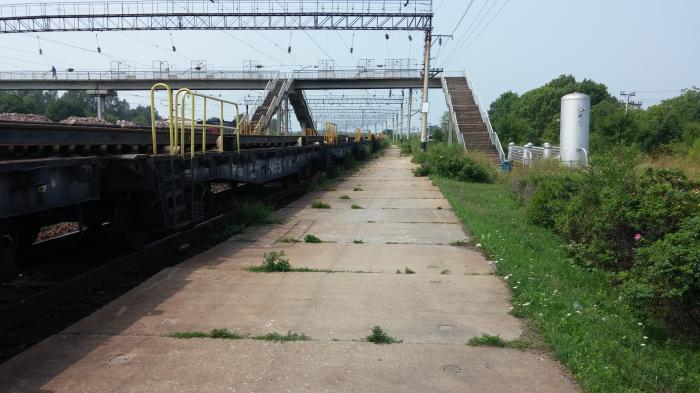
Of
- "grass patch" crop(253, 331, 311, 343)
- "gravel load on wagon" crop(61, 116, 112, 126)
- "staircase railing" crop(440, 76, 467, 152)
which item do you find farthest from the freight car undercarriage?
"staircase railing" crop(440, 76, 467, 152)

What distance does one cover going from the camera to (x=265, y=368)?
402 cm

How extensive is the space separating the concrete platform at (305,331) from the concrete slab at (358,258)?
1 cm

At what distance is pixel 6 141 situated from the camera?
5.16 metres

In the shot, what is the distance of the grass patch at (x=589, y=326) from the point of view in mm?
3818

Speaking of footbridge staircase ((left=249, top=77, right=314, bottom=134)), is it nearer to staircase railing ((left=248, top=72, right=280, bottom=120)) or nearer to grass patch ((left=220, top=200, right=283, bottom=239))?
staircase railing ((left=248, top=72, right=280, bottom=120))

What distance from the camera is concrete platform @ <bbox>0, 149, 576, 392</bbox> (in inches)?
151

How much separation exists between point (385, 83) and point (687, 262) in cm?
5425

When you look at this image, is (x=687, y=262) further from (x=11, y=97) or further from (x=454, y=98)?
(x=11, y=97)

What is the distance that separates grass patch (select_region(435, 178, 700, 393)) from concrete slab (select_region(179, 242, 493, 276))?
0.45 meters

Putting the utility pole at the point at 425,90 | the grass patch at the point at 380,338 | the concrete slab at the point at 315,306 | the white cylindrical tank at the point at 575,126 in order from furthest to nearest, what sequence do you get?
the utility pole at the point at 425,90
the white cylindrical tank at the point at 575,126
the concrete slab at the point at 315,306
the grass patch at the point at 380,338

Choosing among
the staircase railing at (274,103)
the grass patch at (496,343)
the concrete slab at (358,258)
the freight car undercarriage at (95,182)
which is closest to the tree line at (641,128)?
the concrete slab at (358,258)

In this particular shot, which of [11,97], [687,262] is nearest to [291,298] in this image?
[687,262]

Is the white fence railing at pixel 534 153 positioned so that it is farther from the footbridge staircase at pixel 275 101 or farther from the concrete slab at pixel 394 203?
the footbridge staircase at pixel 275 101

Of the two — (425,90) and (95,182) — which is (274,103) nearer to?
(425,90)
